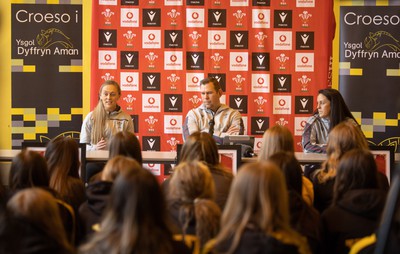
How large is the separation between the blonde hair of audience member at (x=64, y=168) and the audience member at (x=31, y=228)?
4.42 ft

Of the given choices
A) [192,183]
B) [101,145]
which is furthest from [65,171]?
[101,145]

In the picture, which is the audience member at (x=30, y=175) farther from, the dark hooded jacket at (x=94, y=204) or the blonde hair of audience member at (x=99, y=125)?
the blonde hair of audience member at (x=99, y=125)

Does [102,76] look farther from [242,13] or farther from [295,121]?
[295,121]

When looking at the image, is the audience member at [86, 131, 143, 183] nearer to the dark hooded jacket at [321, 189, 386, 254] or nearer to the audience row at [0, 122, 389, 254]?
the audience row at [0, 122, 389, 254]

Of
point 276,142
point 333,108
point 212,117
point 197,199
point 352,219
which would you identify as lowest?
point 352,219

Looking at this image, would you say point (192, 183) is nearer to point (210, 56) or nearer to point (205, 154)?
point (205, 154)

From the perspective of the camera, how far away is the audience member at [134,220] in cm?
221

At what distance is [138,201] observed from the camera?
2.23 metres

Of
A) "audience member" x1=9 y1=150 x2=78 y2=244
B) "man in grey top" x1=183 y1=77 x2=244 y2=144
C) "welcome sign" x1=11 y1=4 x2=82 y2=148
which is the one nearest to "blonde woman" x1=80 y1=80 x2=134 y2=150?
"man in grey top" x1=183 y1=77 x2=244 y2=144

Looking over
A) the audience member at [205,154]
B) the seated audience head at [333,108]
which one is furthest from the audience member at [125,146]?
the seated audience head at [333,108]

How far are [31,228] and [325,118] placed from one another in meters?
4.28

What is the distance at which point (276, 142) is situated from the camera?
13.3 feet

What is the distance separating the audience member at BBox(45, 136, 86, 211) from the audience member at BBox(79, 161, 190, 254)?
5.05ft

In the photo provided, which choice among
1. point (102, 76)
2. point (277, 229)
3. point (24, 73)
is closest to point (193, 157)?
point (277, 229)
